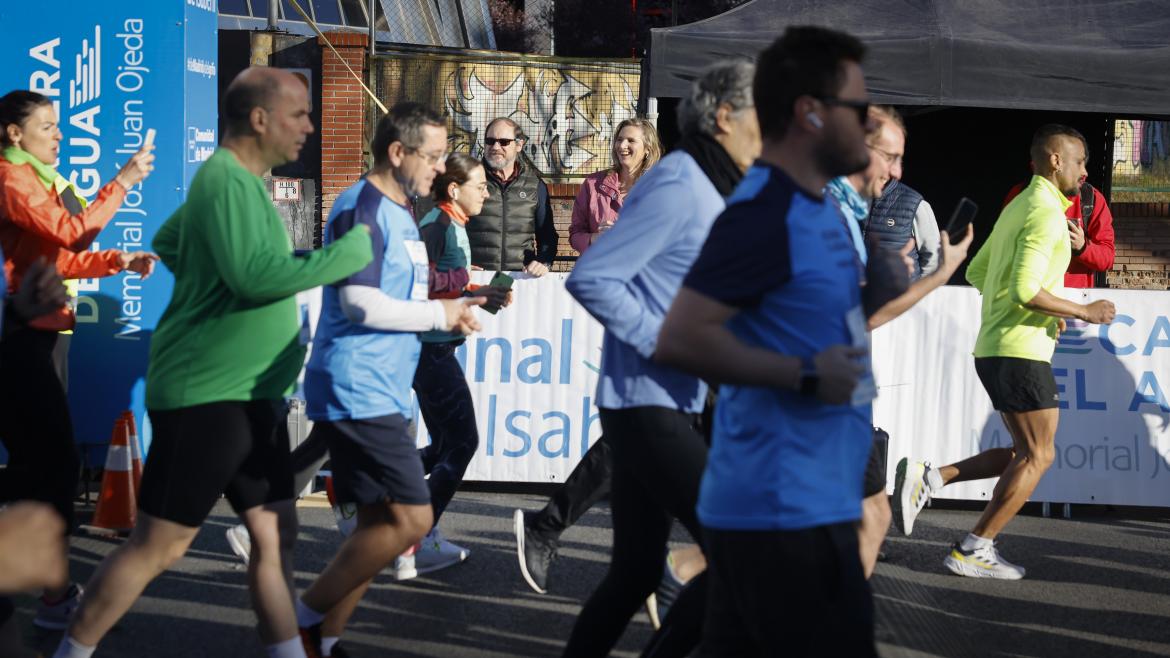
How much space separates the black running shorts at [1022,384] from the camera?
21.2 feet

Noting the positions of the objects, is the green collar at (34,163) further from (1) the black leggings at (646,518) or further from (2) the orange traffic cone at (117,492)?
(1) the black leggings at (646,518)

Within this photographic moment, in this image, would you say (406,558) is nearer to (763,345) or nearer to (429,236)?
(429,236)

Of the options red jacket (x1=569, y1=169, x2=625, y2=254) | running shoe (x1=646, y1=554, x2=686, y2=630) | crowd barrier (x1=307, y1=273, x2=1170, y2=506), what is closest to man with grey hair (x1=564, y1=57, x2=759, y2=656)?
running shoe (x1=646, y1=554, x2=686, y2=630)

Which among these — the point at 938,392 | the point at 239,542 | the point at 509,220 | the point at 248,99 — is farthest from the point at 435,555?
the point at 938,392

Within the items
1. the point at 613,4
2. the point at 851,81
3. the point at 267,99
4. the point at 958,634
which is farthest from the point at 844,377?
the point at 613,4

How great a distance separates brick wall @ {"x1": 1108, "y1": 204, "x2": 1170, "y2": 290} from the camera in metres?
18.0

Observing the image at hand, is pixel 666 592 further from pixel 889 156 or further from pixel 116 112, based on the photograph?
pixel 116 112

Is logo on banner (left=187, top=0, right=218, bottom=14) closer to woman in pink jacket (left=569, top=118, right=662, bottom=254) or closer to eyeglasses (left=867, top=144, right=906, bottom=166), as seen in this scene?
woman in pink jacket (left=569, top=118, right=662, bottom=254)

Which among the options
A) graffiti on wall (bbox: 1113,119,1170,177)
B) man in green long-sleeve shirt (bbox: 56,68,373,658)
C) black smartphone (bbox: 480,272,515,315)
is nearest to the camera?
man in green long-sleeve shirt (bbox: 56,68,373,658)

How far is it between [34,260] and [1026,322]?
4.30 meters

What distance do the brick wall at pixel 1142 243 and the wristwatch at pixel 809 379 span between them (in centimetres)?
1657

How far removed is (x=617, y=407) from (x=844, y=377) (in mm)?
1266

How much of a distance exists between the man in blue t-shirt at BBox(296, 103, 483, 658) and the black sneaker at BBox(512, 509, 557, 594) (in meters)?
1.46

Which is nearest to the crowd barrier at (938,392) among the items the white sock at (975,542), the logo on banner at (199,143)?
the logo on banner at (199,143)
